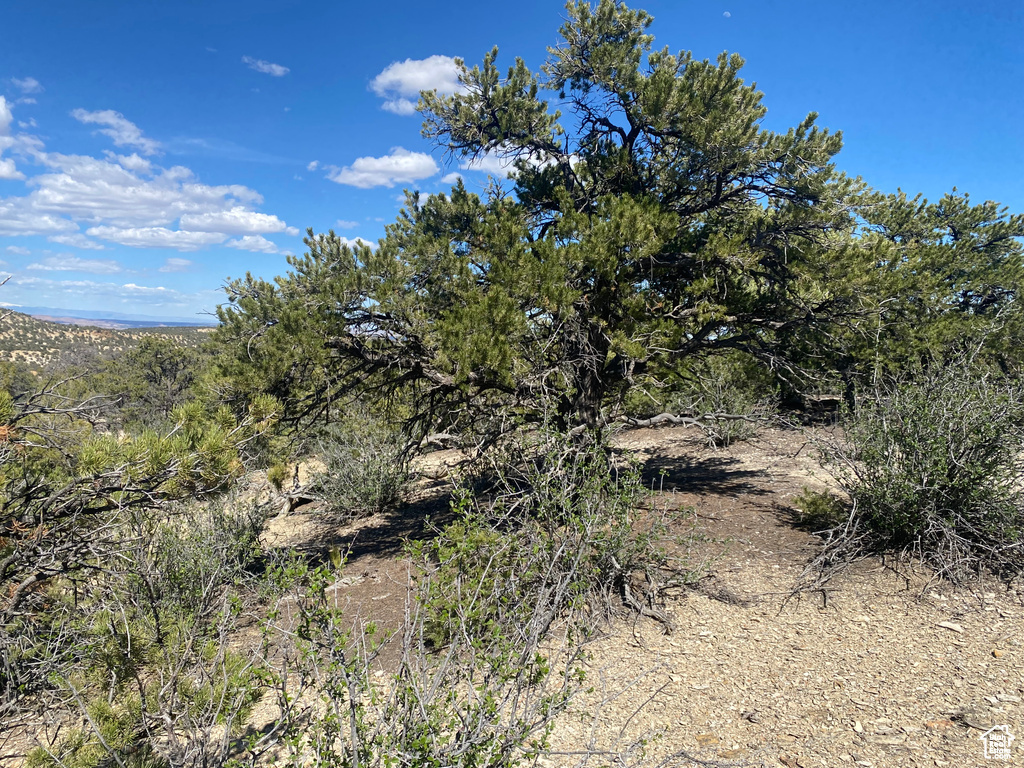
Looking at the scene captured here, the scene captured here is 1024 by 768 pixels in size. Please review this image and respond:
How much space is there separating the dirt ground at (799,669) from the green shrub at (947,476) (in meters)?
0.30

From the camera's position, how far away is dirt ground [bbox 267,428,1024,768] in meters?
2.84

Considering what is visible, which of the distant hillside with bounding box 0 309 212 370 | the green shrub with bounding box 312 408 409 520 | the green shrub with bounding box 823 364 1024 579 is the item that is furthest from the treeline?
the distant hillside with bounding box 0 309 212 370

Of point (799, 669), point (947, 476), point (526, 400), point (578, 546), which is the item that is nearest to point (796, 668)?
point (799, 669)

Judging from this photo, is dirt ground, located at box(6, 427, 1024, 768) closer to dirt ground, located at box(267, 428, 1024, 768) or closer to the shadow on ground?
dirt ground, located at box(267, 428, 1024, 768)

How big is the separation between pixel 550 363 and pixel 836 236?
3.42m

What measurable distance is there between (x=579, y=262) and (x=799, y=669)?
3.62m

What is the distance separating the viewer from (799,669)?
3545 millimetres

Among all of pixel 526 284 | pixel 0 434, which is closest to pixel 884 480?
pixel 526 284

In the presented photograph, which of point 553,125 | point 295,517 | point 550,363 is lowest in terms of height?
point 295,517

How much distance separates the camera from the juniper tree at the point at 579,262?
5062 millimetres

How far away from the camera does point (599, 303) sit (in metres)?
5.78

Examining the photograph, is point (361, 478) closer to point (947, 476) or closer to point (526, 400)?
point (526, 400)

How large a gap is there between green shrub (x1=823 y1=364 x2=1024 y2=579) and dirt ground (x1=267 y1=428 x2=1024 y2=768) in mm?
305

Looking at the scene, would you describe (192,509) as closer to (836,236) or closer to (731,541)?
(731,541)
